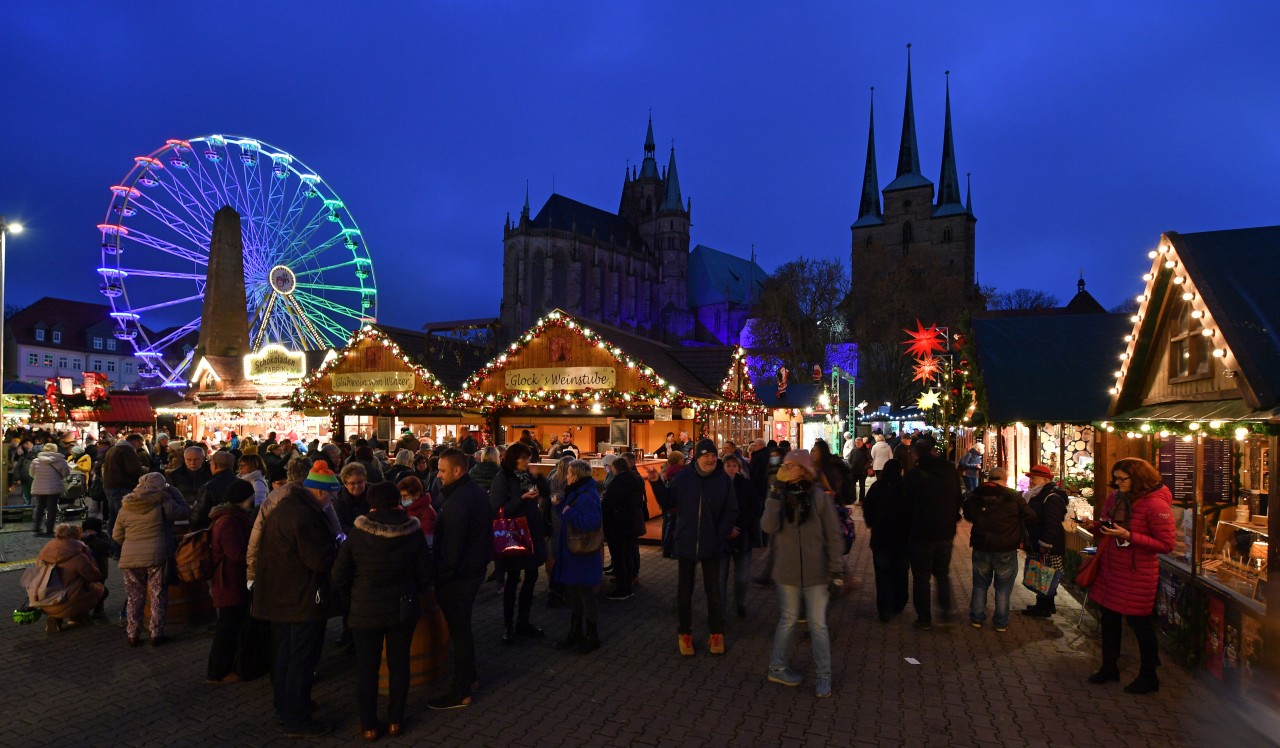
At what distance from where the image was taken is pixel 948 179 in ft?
242

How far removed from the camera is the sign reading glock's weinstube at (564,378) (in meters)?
18.4

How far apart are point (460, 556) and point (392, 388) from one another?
17341 mm

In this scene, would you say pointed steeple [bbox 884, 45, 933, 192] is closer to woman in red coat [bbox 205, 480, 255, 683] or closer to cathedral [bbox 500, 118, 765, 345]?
cathedral [bbox 500, 118, 765, 345]

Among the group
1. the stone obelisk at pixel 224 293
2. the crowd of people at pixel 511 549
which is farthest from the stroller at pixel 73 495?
the stone obelisk at pixel 224 293

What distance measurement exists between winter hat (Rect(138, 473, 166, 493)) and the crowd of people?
1 centimetres

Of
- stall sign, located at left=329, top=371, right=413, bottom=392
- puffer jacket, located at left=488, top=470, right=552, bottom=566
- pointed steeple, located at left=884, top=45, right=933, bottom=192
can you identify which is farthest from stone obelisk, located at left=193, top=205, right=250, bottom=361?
pointed steeple, located at left=884, top=45, right=933, bottom=192

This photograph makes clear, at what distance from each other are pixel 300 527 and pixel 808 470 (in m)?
3.49

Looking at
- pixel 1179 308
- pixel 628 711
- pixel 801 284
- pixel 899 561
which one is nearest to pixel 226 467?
pixel 628 711

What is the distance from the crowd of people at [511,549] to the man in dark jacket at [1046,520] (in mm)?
15

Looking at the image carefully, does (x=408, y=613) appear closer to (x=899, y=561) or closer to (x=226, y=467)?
(x=226, y=467)

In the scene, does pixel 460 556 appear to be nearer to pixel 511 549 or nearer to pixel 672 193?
pixel 511 549

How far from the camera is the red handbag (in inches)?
250

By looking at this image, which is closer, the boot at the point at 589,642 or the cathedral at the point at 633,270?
the boot at the point at 589,642

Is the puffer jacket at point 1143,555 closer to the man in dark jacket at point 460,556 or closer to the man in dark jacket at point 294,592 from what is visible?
the man in dark jacket at point 460,556
